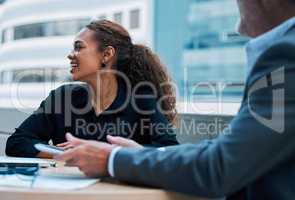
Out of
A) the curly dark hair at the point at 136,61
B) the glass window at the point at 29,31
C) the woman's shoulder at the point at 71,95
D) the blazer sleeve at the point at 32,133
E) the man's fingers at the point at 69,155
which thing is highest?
the glass window at the point at 29,31

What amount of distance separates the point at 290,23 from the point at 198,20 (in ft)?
57.9

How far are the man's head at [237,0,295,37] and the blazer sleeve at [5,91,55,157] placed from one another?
88 centimetres

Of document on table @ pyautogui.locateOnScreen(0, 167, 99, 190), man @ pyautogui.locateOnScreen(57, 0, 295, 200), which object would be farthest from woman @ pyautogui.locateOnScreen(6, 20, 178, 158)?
man @ pyautogui.locateOnScreen(57, 0, 295, 200)

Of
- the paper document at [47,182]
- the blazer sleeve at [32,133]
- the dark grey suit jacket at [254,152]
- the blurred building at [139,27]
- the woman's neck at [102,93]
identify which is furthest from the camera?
the blurred building at [139,27]

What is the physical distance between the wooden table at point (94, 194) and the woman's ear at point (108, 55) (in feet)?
2.83

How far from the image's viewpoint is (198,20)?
58.7ft

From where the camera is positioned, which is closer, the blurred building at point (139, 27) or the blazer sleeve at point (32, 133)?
the blazer sleeve at point (32, 133)

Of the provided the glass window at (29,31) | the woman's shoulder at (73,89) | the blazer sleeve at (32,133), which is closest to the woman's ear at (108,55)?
the woman's shoulder at (73,89)

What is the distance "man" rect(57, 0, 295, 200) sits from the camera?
2.22ft

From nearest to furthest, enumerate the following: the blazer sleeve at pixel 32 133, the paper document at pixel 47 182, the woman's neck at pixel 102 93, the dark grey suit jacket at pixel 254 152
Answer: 1. the dark grey suit jacket at pixel 254 152
2. the paper document at pixel 47 182
3. the blazer sleeve at pixel 32 133
4. the woman's neck at pixel 102 93

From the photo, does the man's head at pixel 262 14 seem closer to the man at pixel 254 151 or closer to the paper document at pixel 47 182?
the man at pixel 254 151

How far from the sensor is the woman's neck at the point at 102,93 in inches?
61.4

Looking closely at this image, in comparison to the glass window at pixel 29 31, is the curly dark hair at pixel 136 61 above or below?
below

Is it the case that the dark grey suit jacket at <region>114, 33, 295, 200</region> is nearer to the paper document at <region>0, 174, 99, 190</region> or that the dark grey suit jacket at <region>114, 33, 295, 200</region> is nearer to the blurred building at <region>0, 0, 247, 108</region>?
the paper document at <region>0, 174, 99, 190</region>
